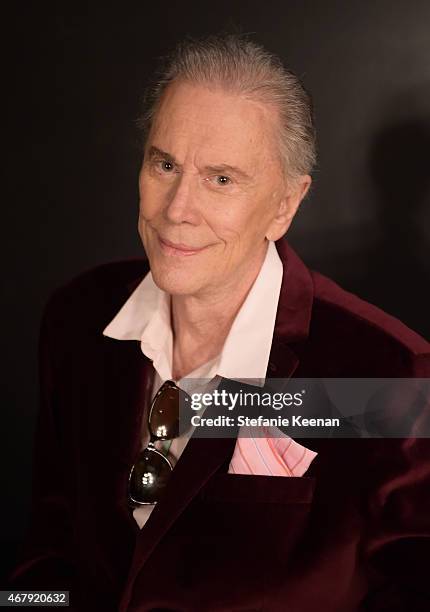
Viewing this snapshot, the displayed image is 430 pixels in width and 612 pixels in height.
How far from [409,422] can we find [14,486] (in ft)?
4.07

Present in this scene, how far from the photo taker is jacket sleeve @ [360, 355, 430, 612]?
143 cm

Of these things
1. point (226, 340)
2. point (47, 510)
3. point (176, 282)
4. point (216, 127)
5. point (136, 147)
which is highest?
point (216, 127)

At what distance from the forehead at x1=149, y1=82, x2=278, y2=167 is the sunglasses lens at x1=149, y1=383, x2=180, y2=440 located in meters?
0.44

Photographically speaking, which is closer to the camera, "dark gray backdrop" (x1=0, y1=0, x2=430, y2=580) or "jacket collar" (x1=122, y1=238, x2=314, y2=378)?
"jacket collar" (x1=122, y1=238, x2=314, y2=378)

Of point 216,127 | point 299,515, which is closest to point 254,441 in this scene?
point 299,515

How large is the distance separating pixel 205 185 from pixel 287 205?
18 centimetres

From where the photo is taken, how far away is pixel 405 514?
1434mm

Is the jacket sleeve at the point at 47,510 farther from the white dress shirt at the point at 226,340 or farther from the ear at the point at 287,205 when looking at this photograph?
the ear at the point at 287,205

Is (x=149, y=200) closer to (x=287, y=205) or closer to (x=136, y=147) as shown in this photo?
(x=287, y=205)

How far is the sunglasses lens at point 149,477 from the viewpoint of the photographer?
1537 mm

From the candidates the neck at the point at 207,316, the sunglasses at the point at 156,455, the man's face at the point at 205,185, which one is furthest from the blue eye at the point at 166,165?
the sunglasses at the point at 156,455

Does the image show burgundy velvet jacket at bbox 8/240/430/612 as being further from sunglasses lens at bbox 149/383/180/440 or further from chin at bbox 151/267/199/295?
chin at bbox 151/267/199/295

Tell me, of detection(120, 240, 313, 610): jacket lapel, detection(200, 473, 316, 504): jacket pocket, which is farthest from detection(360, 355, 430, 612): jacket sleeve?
detection(120, 240, 313, 610): jacket lapel

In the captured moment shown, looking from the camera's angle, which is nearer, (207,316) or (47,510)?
(207,316)
